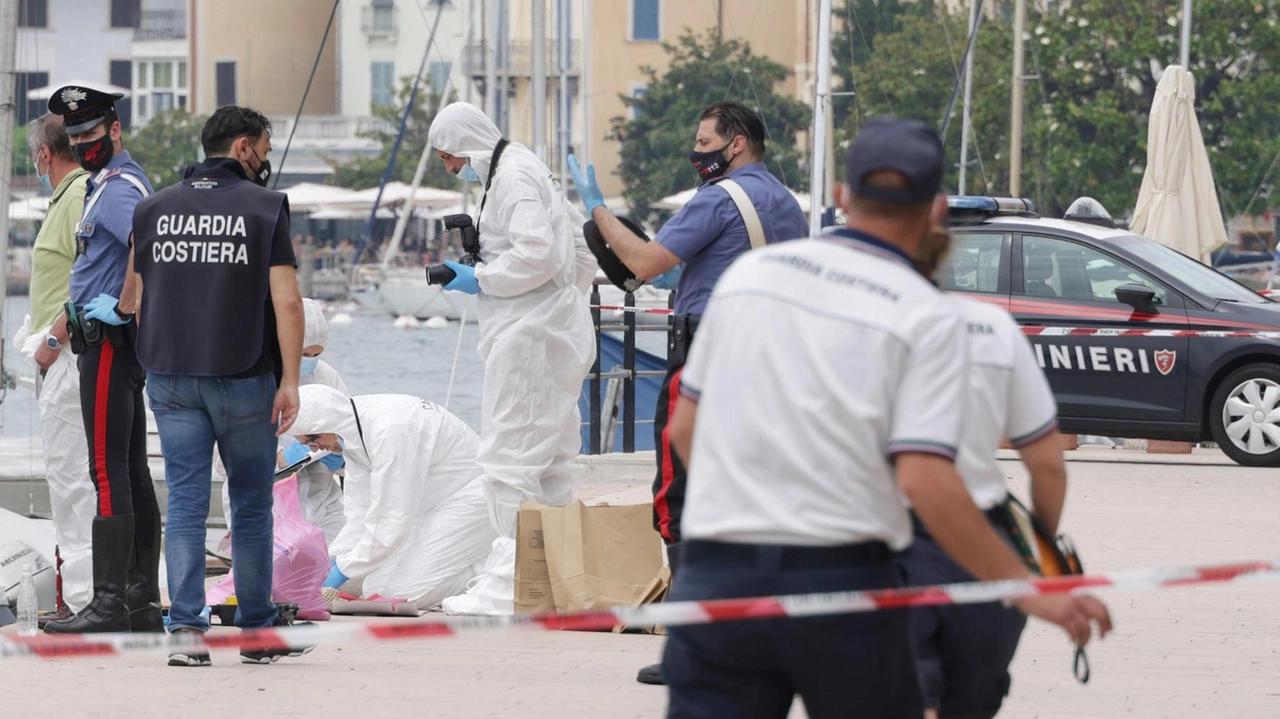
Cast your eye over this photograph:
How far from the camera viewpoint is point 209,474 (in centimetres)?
652

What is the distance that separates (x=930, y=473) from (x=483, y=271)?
15.5 ft

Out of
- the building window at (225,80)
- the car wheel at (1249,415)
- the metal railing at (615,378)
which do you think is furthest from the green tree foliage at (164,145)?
the car wheel at (1249,415)

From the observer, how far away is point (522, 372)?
7824 millimetres

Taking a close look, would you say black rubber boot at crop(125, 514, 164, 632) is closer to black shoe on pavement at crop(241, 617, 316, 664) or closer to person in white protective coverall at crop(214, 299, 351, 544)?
black shoe on pavement at crop(241, 617, 316, 664)

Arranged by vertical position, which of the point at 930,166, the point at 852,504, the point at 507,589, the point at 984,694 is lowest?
the point at 507,589

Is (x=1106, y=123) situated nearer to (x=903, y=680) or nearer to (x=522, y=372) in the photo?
(x=522, y=372)

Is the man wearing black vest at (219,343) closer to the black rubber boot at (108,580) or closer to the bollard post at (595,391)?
the black rubber boot at (108,580)

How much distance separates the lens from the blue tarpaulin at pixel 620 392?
14297mm

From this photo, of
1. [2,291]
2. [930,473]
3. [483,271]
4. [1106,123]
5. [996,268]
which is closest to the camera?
[930,473]

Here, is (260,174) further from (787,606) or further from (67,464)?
(787,606)

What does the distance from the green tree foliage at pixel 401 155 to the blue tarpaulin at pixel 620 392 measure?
43020 millimetres

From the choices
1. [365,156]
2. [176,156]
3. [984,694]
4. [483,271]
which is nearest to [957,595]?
[984,694]

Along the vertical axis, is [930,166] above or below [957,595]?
above

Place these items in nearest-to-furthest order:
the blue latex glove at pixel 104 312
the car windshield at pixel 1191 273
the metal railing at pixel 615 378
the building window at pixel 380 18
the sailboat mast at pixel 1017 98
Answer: the blue latex glove at pixel 104 312
the metal railing at pixel 615 378
the car windshield at pixel 1191 273
the sailboat mast at pixel 1017 98
the building window at pixel 380 18
